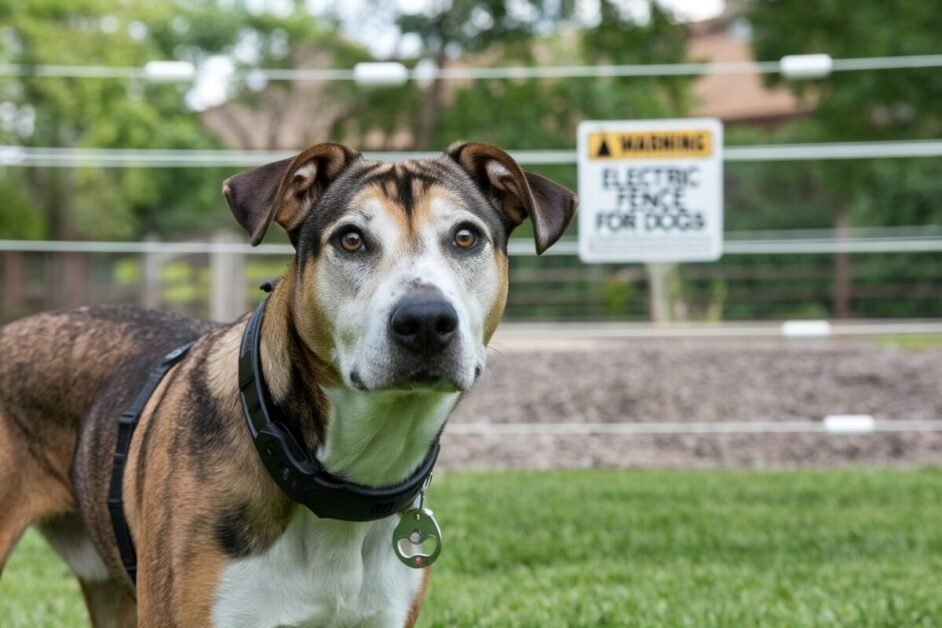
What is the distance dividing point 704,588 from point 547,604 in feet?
2.37

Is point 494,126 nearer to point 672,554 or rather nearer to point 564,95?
point 564,95

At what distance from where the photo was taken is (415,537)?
2.95 meters

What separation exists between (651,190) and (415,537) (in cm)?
459

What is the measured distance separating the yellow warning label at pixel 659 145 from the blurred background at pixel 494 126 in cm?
30

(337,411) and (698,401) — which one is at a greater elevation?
(337,411)

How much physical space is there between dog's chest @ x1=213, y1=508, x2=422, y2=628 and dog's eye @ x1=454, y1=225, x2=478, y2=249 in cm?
69

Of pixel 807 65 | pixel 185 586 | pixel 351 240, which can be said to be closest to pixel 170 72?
pixel 807 65

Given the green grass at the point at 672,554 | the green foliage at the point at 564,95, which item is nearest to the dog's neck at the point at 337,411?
the green grass at the point at 672,554

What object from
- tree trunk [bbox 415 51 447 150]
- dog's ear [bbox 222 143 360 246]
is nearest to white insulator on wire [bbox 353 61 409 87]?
dog's ear [bbox 222 143 360 246]

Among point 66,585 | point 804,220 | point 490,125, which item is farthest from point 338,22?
point 66,585

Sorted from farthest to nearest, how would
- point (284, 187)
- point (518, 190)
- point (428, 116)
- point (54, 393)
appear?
point (428, 116)
point (54, 393)
point (518, 190)
point (284, 187)

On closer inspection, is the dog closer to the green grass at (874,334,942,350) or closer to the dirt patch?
the dirt patch

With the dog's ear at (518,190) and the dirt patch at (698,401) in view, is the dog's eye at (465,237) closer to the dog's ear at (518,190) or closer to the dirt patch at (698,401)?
the dog's ear at (518,190)

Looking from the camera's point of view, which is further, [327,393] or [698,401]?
[698,401]
